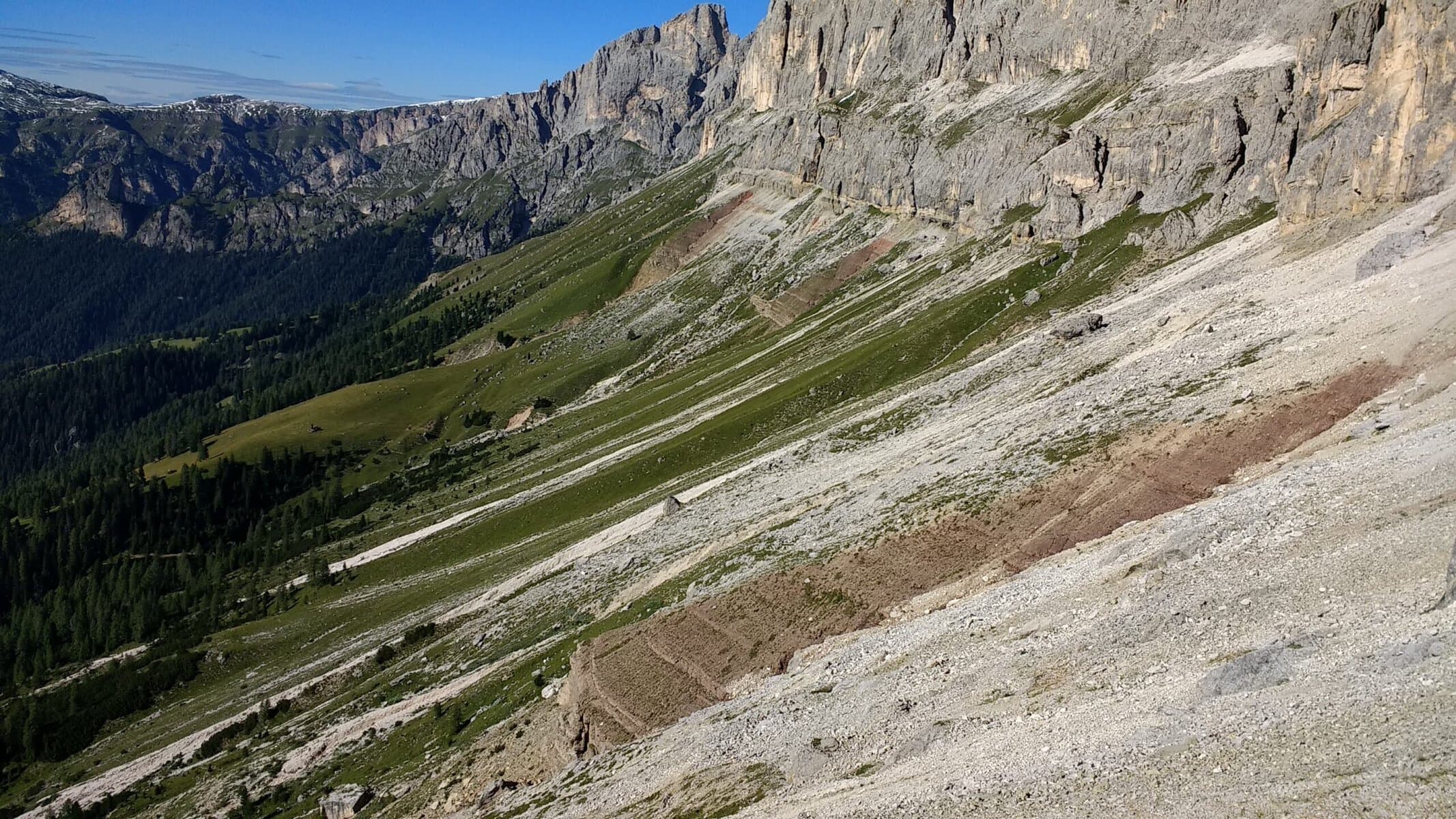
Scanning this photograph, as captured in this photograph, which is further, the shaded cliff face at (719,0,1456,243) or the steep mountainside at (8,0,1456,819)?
the shaded cliff face at (719,0,1456,243)

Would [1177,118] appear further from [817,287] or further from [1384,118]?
[817,287]

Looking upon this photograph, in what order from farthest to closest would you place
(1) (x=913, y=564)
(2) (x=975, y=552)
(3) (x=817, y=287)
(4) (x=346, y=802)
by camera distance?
(3) (x=817, y=287)
(4) (x=346, y=802)
(1) (x=913, y=564)
(2) (x=975, y=552)

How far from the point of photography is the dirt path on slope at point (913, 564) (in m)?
43.2

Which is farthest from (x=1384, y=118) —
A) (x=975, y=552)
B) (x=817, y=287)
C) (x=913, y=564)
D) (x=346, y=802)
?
(x=817, y=287)

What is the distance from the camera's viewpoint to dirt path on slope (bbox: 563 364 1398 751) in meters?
43.2

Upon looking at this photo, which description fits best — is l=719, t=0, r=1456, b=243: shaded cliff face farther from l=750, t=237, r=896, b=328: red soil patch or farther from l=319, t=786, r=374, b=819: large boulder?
l=319, t=786, r=374, b=819: large boulder

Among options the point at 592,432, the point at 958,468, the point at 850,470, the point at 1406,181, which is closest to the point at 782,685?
the point at 958,468

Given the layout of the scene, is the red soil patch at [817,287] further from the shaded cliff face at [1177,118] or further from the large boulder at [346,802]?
the large boulder at [346,802]

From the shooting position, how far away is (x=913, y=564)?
47.5m

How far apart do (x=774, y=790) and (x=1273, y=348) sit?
42109mm

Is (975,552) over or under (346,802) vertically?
over

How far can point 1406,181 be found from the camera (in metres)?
66.1

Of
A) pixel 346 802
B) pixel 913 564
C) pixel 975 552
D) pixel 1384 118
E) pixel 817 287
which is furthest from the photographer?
pixel 817 287

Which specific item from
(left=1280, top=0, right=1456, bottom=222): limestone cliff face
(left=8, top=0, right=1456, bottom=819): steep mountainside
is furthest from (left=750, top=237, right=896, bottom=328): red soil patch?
(left=1280, top=0, right=1456, bottom=222): limestone cliff face
